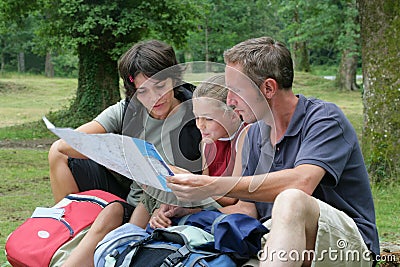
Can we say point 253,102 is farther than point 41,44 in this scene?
No

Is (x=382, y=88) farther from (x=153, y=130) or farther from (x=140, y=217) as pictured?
(x=140, y=217)

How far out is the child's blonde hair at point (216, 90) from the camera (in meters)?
3.12

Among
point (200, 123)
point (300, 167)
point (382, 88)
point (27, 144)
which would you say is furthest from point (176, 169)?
point (27, 144)

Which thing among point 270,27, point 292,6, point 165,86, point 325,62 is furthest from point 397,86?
point 325,62

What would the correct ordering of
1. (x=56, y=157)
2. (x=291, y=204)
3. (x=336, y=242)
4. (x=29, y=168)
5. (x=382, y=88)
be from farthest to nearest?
(x=29, y=168)
(x=382, y=88)
(x=56, y=157)
(x=336, y=242)
(x=291, y=204)

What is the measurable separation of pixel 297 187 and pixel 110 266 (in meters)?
0.90

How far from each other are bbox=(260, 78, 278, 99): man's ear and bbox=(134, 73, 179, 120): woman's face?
743 millimetres

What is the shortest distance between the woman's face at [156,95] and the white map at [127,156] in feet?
2.41

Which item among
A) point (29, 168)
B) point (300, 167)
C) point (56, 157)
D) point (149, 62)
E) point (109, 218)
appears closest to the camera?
point (300, 167)

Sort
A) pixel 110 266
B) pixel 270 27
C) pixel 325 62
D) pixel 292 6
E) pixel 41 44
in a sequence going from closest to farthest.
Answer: pixel 110 266 → pixel 41 44 → pixel 292 6 → pixel 270 27 → pixel 325 62

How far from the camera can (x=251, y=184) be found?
2.83 metres

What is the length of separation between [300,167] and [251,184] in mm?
221

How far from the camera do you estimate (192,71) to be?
10.8 feet

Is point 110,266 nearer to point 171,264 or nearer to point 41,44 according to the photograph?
point 171,264
